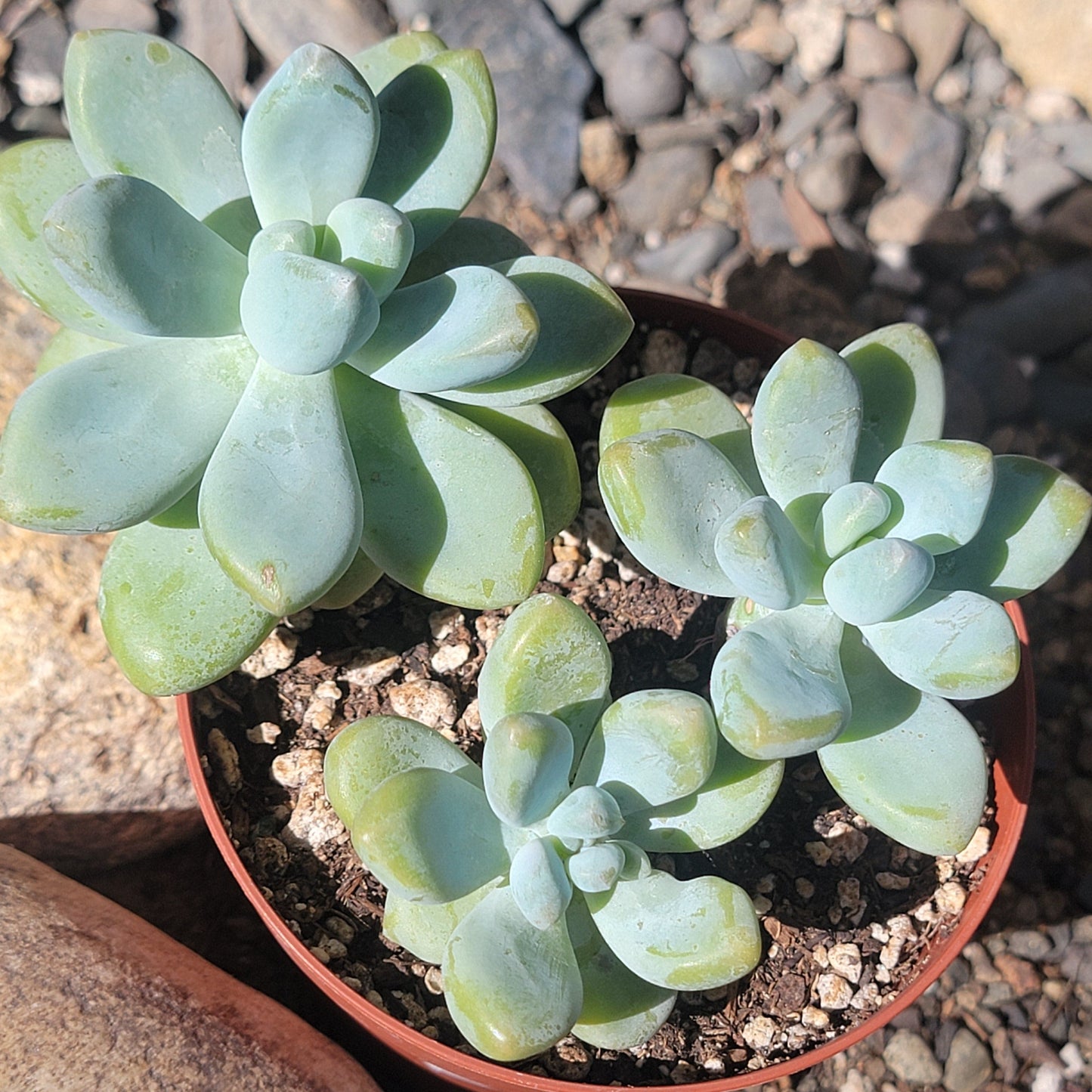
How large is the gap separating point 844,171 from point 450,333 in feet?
4.46

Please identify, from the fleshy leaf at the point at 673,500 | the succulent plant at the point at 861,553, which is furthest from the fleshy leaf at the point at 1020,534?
the fleshy leaf at the point at 673,500

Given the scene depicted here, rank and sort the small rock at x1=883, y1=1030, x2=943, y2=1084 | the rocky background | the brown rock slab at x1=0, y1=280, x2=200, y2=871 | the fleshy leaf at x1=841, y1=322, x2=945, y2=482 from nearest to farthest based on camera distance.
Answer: the fleshy leaf at x1=841, y1=322, x2=945, y2=482 < the brown rock slab at x1=0, y1=280, x2=200, y2=871 < the small rock at x1=883, y1=1030, x2=943, y2=1084 < the rocky background

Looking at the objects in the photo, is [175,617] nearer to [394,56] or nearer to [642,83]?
[394,56]

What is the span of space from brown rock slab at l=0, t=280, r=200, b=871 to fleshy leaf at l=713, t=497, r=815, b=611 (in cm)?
83

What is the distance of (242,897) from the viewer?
1.54 m

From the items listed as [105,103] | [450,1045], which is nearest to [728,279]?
[105,103]

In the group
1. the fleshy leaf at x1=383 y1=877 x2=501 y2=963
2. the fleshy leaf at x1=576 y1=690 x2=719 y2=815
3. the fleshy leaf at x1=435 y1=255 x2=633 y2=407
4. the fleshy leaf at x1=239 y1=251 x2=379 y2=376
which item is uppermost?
the fleshy leaf at x1=239 y1=251 x2=379 y2=376

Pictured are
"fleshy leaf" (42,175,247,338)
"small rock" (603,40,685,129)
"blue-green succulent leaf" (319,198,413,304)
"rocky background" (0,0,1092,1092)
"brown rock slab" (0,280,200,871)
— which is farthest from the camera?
"small rock" (603,40,685,129)

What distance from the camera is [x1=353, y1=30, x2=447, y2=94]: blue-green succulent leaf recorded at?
1.00 metres

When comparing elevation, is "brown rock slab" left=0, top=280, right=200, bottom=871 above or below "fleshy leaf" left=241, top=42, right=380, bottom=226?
below

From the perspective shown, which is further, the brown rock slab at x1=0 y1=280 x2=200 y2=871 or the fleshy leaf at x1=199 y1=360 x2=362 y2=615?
the brown rock slab at x1=0 y1=280 x2=200 y2=871

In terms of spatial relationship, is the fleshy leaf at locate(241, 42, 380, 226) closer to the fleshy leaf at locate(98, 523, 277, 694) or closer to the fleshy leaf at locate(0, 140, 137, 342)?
the fleshy leaf at locate(0, 140, 137, 342)

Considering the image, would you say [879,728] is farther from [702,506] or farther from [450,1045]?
[450,1045]

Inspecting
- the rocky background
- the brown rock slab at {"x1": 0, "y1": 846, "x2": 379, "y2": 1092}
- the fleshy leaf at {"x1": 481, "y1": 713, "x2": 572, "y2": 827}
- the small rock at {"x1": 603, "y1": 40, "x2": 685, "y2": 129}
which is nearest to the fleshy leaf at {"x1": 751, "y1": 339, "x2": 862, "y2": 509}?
the fleshy leaf at {"x1": 481, "y1": 713, "x2": 572, "y2": 827}
